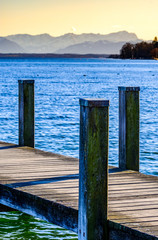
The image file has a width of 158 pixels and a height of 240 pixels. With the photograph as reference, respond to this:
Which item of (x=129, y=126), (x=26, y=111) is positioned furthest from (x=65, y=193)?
(x=26, y=111)

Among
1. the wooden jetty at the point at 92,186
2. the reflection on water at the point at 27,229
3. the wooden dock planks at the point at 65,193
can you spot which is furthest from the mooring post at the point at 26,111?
the reflection on water at the point at 27,229

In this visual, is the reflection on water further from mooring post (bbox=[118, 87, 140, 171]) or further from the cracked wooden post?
the cracked wooden post

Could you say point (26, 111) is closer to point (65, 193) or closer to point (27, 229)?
point (27, 229)

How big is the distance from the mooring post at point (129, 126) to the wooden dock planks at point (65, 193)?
10.3 inches

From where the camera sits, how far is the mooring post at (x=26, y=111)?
8.69 metres

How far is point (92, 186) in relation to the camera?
4652 millimetres

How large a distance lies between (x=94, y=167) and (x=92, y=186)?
0.62ft

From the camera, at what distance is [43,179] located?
631 cm

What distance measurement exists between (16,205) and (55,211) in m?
0.80

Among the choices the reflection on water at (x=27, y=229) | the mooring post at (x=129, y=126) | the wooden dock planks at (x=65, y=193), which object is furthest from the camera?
the reflection on water at (x=27, y=229)

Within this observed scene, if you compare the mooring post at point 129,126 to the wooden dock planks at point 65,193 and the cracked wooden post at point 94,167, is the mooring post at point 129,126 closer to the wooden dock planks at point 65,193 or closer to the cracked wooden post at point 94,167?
the wooden dock planks at point 65,193

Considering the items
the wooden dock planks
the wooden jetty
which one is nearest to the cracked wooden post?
the wooden jetty

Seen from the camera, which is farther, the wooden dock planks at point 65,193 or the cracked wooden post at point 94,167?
the wooden dock planks at point 65,193

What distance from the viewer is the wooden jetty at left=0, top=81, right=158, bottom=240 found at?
4582mm
